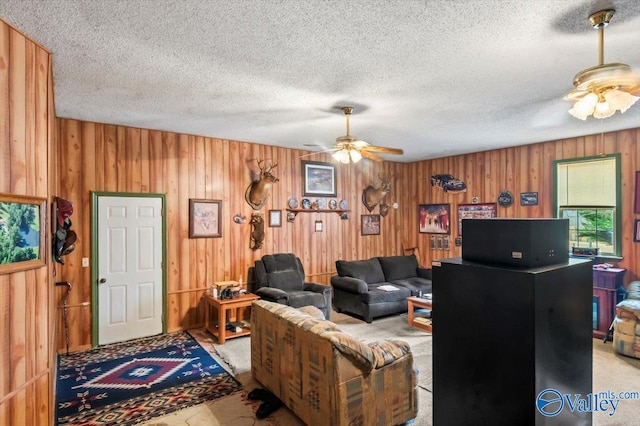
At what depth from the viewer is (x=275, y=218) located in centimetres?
618

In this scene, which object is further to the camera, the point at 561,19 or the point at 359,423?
the point at 359,423

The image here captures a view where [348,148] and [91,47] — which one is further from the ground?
[91,47]

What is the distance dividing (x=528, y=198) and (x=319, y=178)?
3.73 metres

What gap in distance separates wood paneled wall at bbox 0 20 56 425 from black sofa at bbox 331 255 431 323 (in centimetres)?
404

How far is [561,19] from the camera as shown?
2.19 metres

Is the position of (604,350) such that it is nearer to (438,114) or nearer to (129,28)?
(438,114)

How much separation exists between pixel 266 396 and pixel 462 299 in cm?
250

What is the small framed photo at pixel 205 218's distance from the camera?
531cm

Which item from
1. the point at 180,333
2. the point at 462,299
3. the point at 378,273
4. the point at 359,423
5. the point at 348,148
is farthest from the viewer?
the point at 378,273

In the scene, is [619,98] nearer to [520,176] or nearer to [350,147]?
[350,147]

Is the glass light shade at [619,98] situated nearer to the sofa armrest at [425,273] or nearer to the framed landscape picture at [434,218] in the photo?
the sofa armrest at [425,273]

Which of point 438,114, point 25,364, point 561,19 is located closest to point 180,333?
point 25,364

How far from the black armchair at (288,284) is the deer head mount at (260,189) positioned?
3.03 ft

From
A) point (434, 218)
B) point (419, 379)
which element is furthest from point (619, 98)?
point (434, 218)
